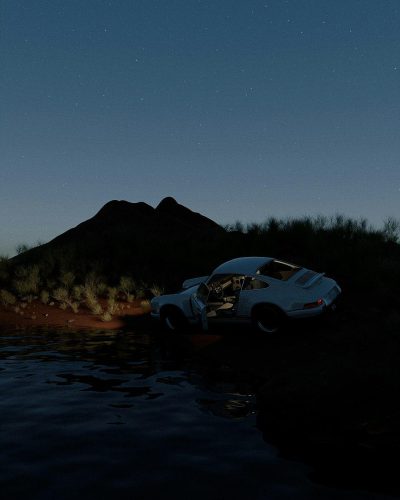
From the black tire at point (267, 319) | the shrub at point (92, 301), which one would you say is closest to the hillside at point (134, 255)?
the shrub at point (92, 301)

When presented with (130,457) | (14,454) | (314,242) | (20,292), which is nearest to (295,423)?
(130,457)

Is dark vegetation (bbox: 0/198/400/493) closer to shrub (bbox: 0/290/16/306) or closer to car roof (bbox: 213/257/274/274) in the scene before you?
shrub (bbox: 0/290/16/306)

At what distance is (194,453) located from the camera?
6324 mm

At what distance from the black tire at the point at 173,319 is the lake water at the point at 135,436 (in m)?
3.18

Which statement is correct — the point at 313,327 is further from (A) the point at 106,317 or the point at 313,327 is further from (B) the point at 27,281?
(B) the point at 27,281

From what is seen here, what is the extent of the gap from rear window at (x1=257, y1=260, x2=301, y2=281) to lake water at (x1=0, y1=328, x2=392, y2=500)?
10.3 feet

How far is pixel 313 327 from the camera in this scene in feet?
45.9

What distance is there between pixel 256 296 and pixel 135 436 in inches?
275

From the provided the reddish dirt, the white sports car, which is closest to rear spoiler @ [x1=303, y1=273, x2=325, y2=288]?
the white sports car

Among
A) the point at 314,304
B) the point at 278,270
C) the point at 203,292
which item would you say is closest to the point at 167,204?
the point at 203,292

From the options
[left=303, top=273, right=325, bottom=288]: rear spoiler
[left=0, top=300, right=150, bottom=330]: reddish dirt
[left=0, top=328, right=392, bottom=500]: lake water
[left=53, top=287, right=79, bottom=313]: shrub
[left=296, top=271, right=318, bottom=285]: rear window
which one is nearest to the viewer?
[left=0, top=328, right=392, bottom=500]: lake water

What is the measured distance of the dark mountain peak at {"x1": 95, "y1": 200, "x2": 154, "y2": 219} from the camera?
45031 millimetres

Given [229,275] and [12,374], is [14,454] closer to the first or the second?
[12,374]

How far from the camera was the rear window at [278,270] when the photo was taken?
544 inches
